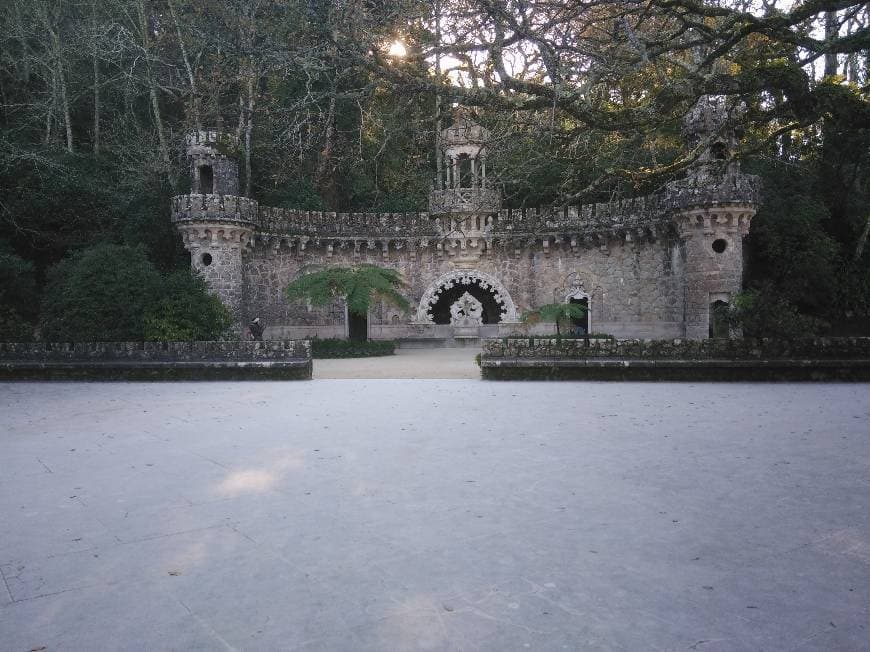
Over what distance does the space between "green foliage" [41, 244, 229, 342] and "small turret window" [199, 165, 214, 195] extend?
246 inches

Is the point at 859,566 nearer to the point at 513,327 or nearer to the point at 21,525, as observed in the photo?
the point at 21,525

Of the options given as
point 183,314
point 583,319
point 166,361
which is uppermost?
point 183,314

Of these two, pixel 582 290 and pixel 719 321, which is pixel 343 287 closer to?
pixel 582 290

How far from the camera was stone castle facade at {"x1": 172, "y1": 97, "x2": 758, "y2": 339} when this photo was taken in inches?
828

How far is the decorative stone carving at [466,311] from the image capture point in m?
26.8

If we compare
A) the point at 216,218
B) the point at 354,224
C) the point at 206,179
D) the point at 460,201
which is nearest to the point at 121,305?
the point at 216,218

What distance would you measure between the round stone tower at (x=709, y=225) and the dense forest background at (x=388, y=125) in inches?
36.9

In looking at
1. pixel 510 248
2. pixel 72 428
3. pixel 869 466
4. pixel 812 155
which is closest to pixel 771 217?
pixel 812 155

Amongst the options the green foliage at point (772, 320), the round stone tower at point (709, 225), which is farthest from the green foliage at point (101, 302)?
the round stone tower at point (709, 225)

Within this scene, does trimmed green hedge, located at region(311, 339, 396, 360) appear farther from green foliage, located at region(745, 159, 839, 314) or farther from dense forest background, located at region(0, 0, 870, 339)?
green foliage, located at region(745, 159, 839, 314)

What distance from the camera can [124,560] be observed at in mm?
4223

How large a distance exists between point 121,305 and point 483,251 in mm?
14787

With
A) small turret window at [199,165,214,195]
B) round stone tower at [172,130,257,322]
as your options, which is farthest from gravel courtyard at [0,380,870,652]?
small turret window at [199,165,214,195]

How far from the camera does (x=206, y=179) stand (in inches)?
944
